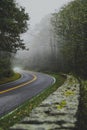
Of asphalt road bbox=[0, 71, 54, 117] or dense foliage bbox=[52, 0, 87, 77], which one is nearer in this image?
asphalt road bbox=[0, 71, 54, 117]

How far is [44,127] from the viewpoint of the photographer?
4.75 metres

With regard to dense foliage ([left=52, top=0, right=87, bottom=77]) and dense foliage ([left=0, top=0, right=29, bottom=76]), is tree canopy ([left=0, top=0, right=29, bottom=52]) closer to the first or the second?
dense foliage ([left=0, top=0, right=29, bottom=76])

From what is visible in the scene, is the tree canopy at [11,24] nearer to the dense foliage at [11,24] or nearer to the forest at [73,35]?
the dense foliage at [11,24]

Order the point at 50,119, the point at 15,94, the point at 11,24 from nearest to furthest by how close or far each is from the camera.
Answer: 1. the point at 50,119
2. the point at 15,94
3. the point at 11,24

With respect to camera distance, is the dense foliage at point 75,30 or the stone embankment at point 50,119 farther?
the dense foliage at point 75,30

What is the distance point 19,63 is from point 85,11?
6564 centimetres

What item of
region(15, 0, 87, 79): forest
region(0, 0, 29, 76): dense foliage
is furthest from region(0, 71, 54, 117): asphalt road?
region(15, 0, 87, 79): forest

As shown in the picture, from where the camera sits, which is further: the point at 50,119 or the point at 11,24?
the point at 11,24

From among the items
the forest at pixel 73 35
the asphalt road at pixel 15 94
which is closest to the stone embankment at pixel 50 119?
the asphalt road at pixel 15 94

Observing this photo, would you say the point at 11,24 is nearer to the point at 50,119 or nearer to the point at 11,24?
the point at 11,24

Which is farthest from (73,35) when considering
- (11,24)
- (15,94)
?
(15,94)

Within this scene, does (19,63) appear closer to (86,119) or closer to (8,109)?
(8,109)

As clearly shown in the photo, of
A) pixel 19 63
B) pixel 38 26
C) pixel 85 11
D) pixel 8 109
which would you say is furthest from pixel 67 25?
pixel 38 26

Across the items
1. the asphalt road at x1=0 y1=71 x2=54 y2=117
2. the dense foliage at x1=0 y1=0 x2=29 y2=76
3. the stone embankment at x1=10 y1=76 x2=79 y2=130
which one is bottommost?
the asphalt road at x1=0 y1=71 x2=54 y2=117
